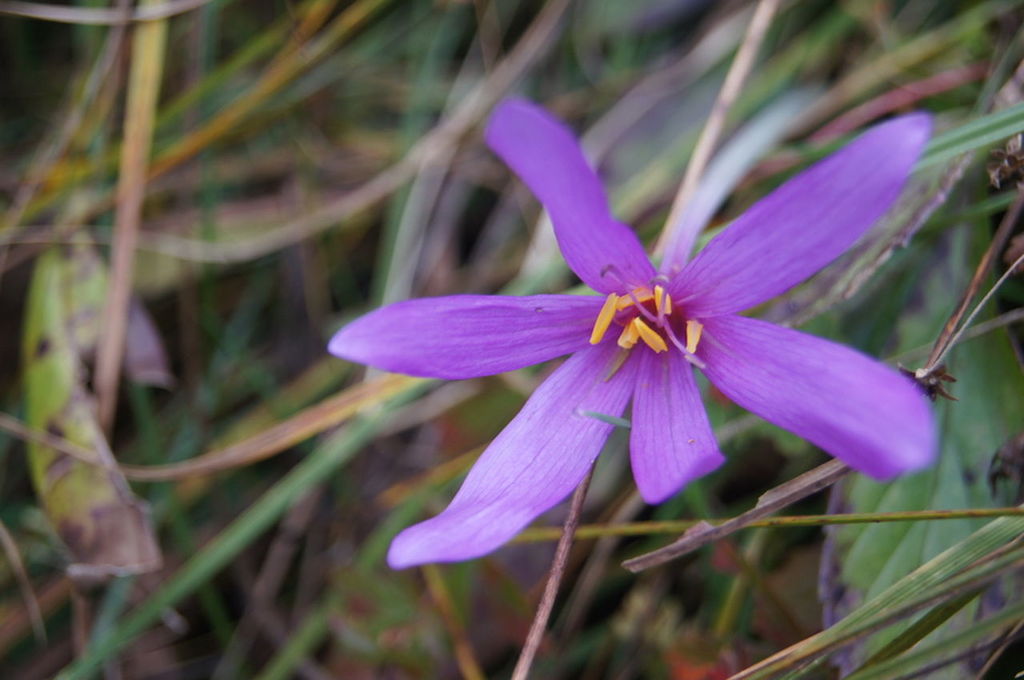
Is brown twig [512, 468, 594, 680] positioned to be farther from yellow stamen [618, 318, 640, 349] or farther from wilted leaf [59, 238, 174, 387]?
wilted leaf [59, 238, 174, 387]

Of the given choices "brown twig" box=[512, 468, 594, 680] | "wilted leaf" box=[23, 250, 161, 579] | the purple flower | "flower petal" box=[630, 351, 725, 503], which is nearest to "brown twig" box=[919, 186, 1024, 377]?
the purple flower

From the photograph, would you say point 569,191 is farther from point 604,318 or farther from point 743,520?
point 743,520

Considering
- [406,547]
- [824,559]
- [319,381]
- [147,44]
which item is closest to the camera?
[406,547]

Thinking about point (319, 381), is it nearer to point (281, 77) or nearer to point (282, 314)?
point (282, 314)

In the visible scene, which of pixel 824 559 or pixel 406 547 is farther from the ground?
pixel 406 547

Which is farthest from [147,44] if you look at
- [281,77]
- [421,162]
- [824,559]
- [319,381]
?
[824,559]

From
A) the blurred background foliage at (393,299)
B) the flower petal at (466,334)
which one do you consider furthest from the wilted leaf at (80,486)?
the flower petal at (466,334)
